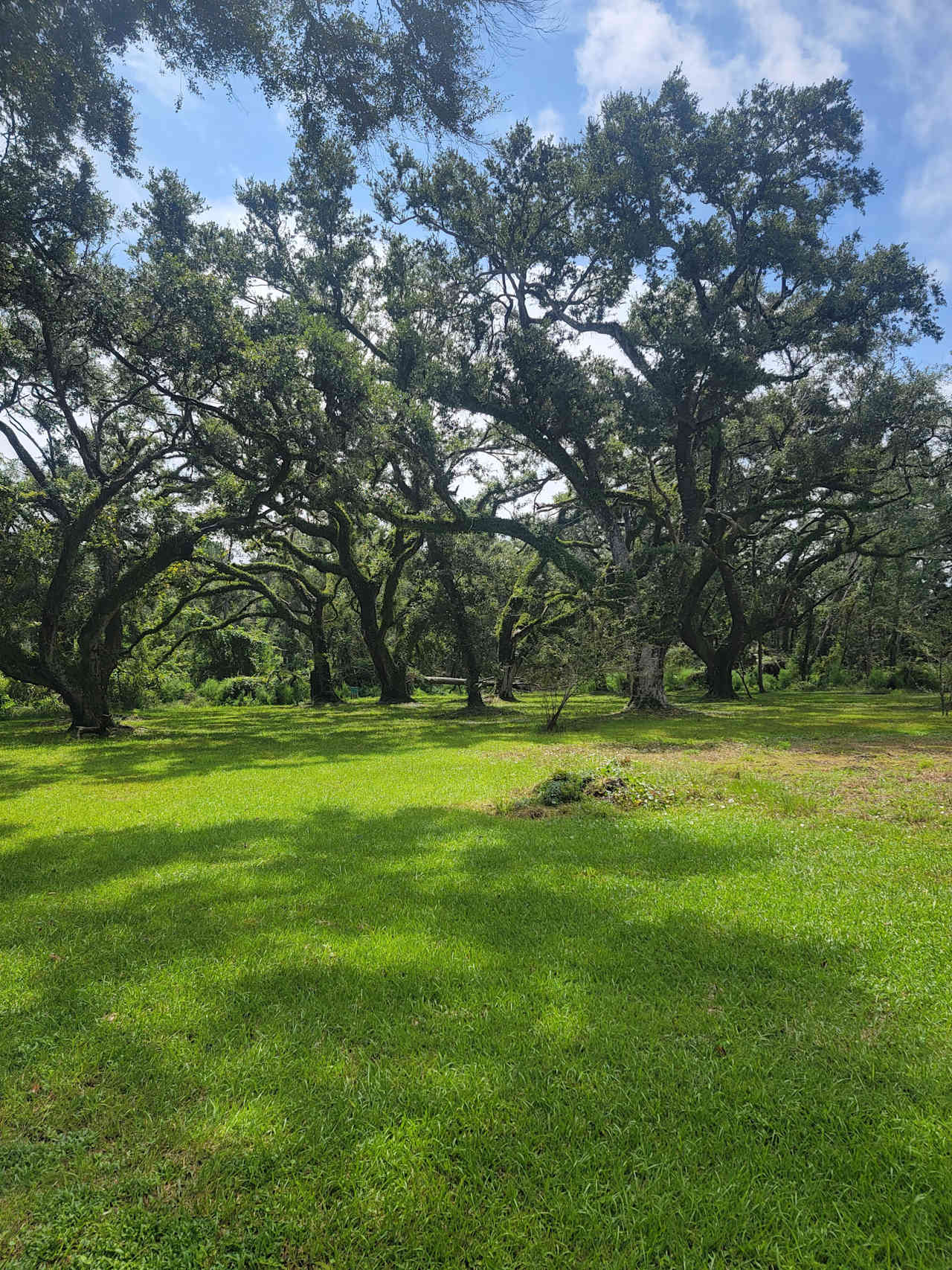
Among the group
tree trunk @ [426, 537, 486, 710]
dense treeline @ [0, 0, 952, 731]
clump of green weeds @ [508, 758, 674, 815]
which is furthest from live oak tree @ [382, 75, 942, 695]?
clump of green weeds @ [508, 758, 674, 815]

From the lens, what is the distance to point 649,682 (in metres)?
20.3

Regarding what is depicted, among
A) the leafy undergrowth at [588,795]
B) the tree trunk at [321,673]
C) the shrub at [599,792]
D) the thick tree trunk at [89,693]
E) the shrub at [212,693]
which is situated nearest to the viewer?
the leafy undergrowth at [588,795]

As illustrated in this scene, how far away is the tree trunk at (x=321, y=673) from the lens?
86.5 feet

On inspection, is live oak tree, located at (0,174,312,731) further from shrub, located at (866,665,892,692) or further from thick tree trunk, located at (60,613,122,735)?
shrub, located at (866,665,892,692)

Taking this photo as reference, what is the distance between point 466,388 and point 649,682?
36.6 ft

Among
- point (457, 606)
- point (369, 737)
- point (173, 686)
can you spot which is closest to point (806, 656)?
point (457, 606)

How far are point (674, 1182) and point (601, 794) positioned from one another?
19.3ft

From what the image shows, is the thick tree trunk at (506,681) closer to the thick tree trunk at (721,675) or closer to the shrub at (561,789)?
the thick tree trunk at (721,675)

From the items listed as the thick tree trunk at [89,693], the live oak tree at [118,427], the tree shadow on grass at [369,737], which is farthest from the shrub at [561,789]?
the thick tree trunk at [89,693]

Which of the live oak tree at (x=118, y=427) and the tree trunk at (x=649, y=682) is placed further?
the tree trunk at (x=649, y=682)

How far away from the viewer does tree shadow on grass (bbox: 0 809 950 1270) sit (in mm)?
1979

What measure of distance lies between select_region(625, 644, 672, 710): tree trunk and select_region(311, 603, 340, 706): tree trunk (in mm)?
13420

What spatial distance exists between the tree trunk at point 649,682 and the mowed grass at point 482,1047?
1332 centimetres

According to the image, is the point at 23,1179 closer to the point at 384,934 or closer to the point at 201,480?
the point at 384,934
